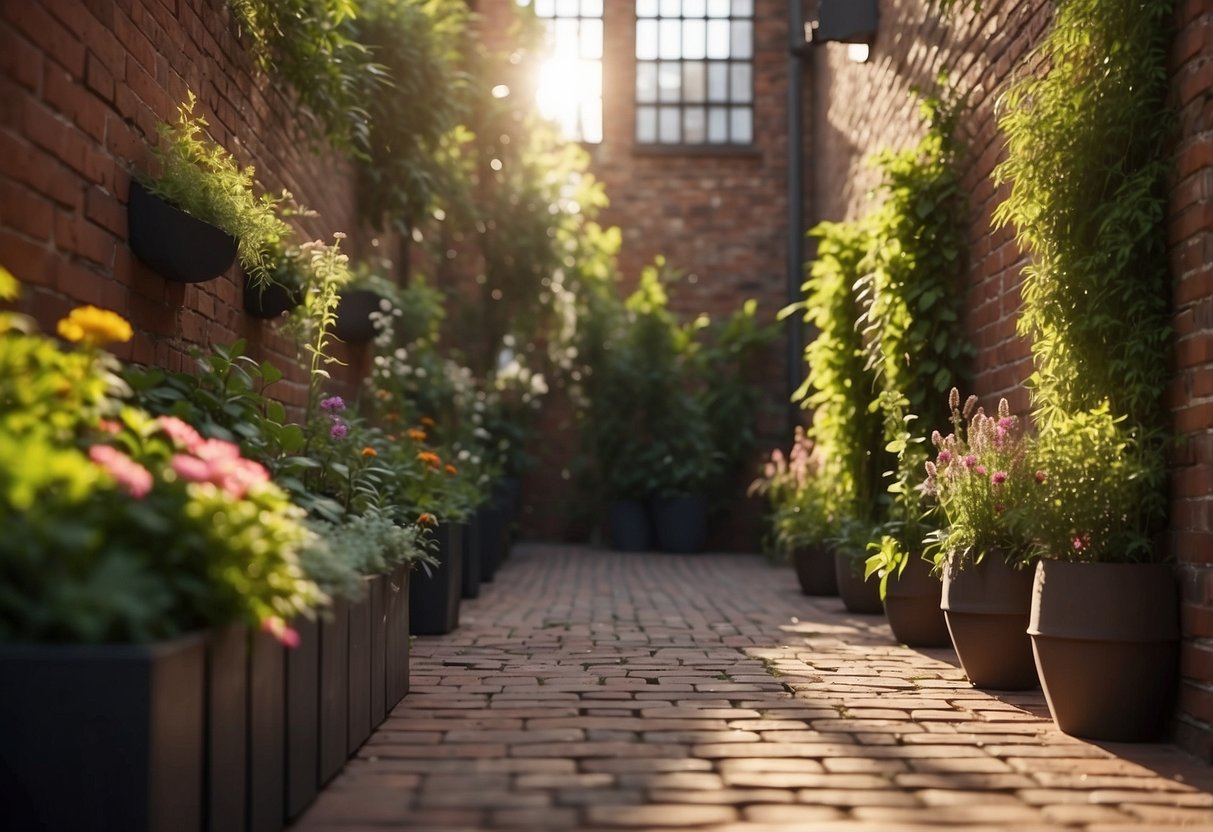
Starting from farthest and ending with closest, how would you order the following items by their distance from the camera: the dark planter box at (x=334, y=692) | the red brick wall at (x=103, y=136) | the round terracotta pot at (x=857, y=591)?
the round terracotta pot at (x=857, y=591) → the dark planter box at (x=334, y=692) → the red brick wall at (x=103, y=136)

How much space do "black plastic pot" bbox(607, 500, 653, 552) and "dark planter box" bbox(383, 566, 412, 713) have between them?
6456 mm

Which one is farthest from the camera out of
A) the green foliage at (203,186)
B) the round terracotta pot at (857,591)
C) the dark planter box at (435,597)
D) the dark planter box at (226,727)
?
the round terracotta pot at (857,591)

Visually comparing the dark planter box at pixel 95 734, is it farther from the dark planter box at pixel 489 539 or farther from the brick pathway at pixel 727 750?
the dark planter box at pixel 489 539

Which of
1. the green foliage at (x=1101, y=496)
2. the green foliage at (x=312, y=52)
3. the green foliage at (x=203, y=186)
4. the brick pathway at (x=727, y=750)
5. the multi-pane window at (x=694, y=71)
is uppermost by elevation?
the multi-pane window at (x=694, y=71)

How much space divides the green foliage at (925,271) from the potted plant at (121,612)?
365cm

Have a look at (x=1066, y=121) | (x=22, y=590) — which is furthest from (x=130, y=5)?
(x=1066, y=121)

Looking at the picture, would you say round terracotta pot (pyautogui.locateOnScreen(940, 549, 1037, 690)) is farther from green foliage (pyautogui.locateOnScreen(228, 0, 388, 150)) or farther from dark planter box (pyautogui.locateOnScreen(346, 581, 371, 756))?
green foliage (pyautogui.locateOnScreen(228, 0, 388, 150))

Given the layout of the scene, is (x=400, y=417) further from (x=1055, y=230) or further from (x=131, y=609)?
(x=131, y=609)

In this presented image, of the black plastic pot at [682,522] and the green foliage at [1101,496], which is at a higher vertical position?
the green foliage at [1101,496]

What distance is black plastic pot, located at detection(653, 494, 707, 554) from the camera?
9891 millimetres

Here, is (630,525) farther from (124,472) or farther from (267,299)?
(124,472)

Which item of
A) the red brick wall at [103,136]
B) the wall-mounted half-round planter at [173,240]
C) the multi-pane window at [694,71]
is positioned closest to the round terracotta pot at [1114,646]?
the wall-mounted half-round planter at [173,240]

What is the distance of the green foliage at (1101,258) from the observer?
3.23 meters

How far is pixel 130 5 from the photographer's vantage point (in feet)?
10.5
